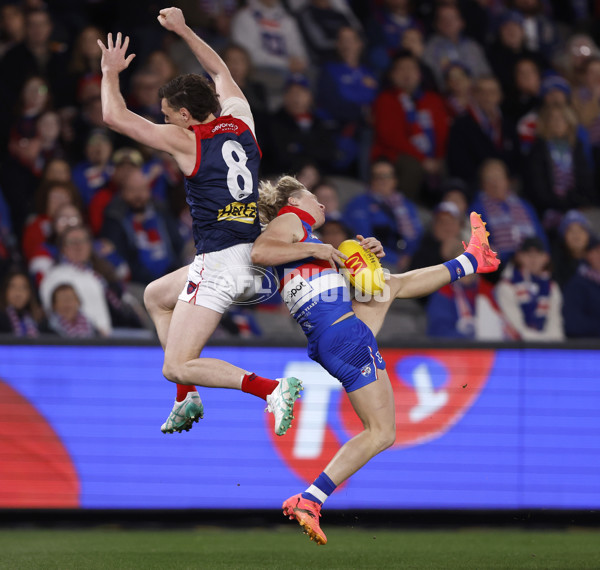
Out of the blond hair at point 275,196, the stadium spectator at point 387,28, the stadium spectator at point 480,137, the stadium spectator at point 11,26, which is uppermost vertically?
the stadium spectator at point 387,28

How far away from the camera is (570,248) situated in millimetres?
9945

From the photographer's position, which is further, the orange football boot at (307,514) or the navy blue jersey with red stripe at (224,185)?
the navy blue jersey with red stripe at (224,185)

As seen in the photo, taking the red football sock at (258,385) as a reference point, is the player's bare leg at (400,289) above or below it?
above

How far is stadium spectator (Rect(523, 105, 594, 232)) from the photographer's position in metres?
11.1

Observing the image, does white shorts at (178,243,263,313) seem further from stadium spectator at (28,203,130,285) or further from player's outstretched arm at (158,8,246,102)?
stadium spectator at (28,203,130,285)

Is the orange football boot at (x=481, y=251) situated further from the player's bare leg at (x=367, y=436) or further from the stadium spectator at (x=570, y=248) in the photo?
the stadium spectator at (x=570, y=248)

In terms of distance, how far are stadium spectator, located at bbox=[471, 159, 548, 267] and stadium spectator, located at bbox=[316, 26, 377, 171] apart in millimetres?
1527

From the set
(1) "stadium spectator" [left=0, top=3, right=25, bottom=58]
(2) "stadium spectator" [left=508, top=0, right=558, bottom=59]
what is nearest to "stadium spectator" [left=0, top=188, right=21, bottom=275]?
(1) "stadium spectator" [left=0, top=3, right=25, bottom=58]

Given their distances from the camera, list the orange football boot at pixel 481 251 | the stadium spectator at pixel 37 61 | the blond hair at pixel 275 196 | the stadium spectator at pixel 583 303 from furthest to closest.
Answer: the stadium spectator at pixel 37 61, the stadium spectator at pixel 583 303, the orange football boot at pixel 481 251, the blond hair at pixel 275 196

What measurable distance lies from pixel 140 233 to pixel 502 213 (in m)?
3.61

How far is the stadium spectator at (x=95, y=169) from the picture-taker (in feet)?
32.9

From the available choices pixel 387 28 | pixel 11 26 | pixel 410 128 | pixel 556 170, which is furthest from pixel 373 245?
pixel 387 28

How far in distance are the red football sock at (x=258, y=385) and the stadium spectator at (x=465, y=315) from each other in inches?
138

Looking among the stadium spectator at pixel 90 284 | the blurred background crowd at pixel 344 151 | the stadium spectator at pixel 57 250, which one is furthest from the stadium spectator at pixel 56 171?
the stadium spectator at pixel 90 284
